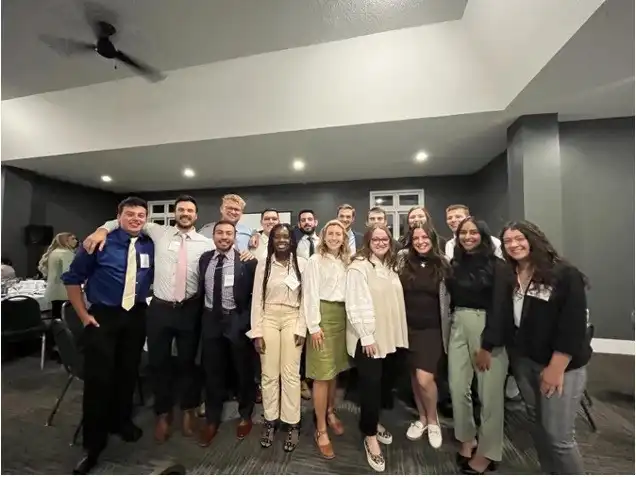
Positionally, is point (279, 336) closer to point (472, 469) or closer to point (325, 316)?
point (325, 316)

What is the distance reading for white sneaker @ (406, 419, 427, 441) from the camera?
5.32ft

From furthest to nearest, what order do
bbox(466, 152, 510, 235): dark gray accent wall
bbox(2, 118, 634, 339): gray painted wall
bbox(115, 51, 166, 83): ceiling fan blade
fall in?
bbox(466, 152, 510, 235): dark gray accent wall < bbox(115, 51, 166, 83): ceiling fan blade < bbox(2, 118, 634, 339): gray painted wall

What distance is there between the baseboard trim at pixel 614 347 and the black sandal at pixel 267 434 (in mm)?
1878

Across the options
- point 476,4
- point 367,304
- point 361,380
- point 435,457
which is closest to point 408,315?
point 367,304

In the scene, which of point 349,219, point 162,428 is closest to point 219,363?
point 162,428

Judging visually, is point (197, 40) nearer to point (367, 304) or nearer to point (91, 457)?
point (367, 304)

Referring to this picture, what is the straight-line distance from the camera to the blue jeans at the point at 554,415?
3.53 ft

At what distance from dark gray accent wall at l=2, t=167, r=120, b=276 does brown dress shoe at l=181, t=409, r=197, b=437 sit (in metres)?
1.27

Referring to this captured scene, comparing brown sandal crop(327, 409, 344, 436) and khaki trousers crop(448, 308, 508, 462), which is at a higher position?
khaki trousers crop(448, 308, 508, 462)

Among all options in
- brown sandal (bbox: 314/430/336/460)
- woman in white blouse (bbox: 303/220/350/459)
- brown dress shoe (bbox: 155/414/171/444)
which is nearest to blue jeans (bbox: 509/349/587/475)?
woman in white blouse (bbox: 303/220/350/459)

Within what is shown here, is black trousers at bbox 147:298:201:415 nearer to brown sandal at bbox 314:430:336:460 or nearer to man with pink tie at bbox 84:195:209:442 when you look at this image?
man with pink tie at bbox 84:195:209:442

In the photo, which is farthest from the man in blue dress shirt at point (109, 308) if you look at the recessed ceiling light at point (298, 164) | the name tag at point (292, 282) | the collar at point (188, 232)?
the recessed ceiling light at point (298, 164)

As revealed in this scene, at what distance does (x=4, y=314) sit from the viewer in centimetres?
153

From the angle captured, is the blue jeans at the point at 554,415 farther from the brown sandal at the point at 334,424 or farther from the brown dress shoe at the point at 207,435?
the brown dress shoe at the point at 207,435
